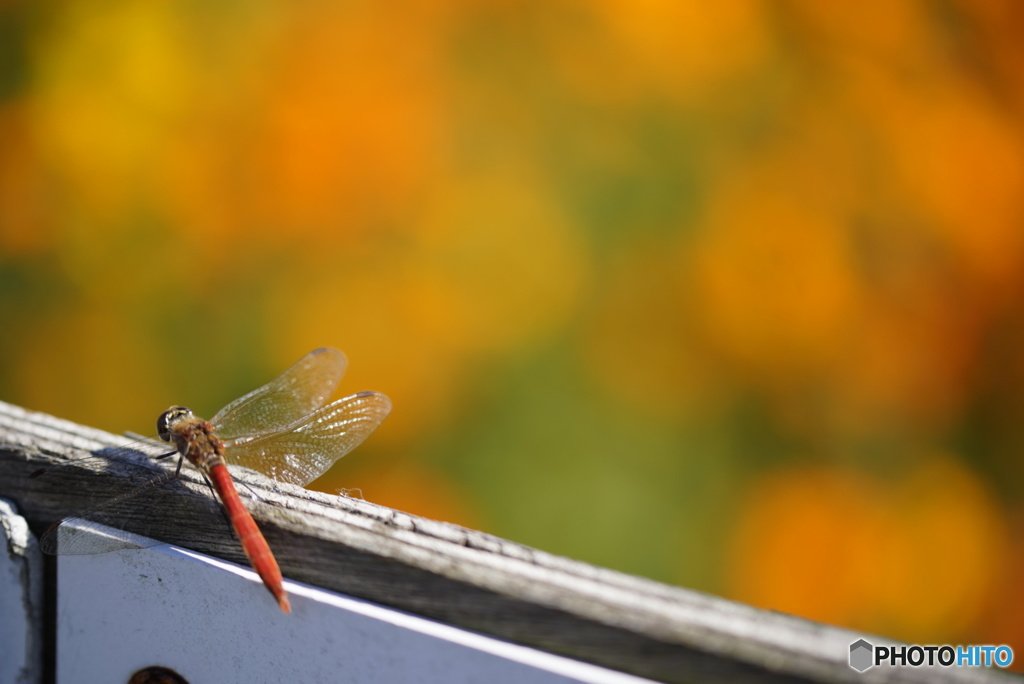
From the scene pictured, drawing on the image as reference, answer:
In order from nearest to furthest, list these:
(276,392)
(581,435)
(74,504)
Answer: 1. (74,504)
2. (276,392)
3. (581,435)

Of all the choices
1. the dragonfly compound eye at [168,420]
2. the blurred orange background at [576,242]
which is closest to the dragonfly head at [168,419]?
the dragonfly compound eye at [168,420]

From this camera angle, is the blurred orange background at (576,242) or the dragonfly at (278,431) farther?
the blurred orange background at (576,242)

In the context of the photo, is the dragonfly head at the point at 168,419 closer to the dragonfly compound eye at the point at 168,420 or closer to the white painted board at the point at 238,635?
the dragonfly compound eye at the point at 168,420

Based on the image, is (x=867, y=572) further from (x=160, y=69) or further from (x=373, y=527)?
(x=160, y=69)

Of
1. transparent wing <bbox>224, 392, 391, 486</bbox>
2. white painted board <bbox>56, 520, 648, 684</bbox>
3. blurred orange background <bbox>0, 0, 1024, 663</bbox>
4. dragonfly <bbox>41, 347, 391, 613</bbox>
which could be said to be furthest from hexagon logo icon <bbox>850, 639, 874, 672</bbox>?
blurred orange background <bbox>0, 0, 1024, 663</bbox>

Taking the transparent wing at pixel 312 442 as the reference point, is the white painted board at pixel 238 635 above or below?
below

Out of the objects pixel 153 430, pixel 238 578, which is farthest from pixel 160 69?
pixel 238 578

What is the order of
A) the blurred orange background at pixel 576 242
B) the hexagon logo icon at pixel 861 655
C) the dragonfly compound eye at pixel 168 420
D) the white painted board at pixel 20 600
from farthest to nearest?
the blurred orange background at pixel 576 242, the dragonfly compound eye at pixel 168 420, the white painted board at pixel 20 600, the hexagon logo icon at pixel 861 655
